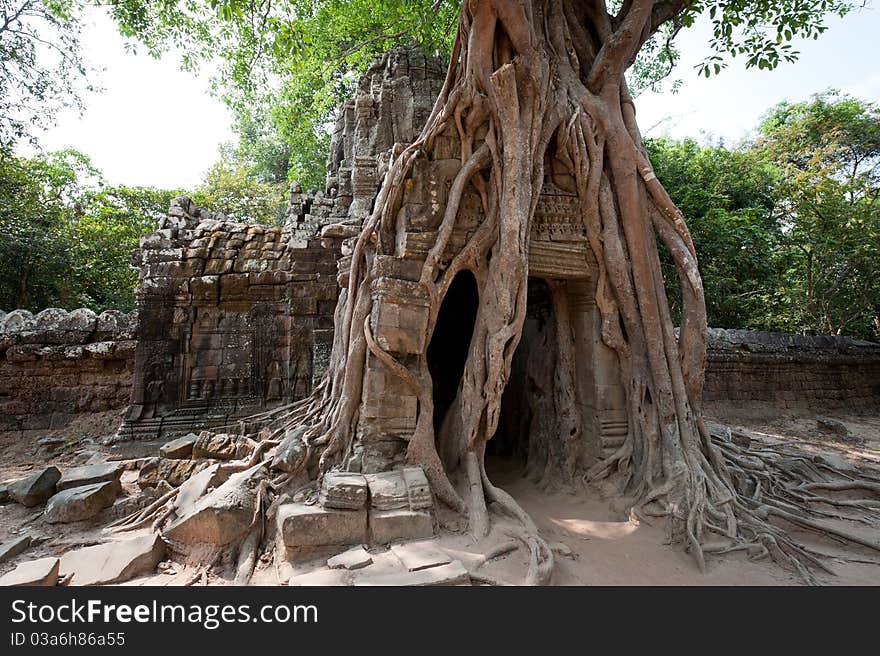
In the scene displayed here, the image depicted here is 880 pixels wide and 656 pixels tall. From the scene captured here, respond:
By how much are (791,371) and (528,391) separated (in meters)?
6.51

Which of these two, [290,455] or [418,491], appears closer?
[418,491]

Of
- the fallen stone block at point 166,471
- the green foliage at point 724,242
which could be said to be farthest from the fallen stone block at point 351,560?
the green foliage at point 724,242

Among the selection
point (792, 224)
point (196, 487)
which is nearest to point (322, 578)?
point (196, 487)

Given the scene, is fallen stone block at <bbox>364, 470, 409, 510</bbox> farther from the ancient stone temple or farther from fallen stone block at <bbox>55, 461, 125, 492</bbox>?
fallen stone block at <bbox>55, 461, 125, 492</bbox>

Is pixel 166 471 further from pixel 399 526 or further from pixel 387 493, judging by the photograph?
pixel 399 526

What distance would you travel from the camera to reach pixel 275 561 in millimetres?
2438

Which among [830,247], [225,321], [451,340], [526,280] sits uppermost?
[830,247]

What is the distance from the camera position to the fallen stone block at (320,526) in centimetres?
242

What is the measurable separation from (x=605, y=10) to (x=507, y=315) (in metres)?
3.74

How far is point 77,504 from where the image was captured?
2971 millimetres

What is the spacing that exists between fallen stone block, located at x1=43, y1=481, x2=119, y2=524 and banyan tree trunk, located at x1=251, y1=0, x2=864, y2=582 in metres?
1.52

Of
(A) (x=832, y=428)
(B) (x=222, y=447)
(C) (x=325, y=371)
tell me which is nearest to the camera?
(B) (x=222, y=447)

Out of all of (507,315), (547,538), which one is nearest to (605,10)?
(507,315)
